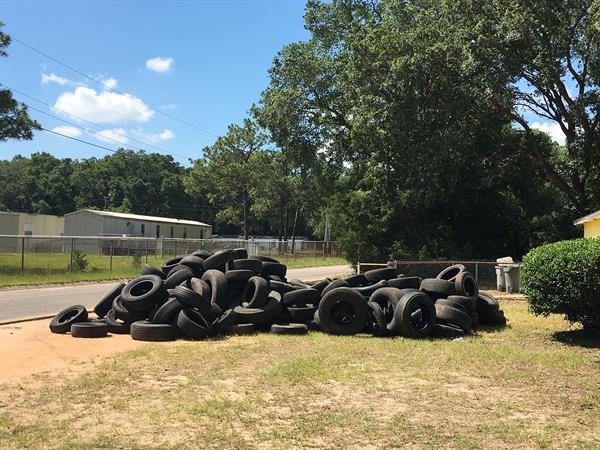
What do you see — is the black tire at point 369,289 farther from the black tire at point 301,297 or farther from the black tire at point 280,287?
the black tire at point 280,287

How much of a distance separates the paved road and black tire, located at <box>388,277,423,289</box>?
8.11 metres

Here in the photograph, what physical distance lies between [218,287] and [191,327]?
1796mm

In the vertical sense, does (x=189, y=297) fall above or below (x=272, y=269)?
below

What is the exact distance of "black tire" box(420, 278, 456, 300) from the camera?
11.7 m

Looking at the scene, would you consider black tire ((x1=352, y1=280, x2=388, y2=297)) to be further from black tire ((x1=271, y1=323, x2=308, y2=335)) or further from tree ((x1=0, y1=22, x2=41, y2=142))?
tree ((x1=0, y1=22, x2=41, y2=142))

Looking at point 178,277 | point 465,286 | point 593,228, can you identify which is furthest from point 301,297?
point 593,228

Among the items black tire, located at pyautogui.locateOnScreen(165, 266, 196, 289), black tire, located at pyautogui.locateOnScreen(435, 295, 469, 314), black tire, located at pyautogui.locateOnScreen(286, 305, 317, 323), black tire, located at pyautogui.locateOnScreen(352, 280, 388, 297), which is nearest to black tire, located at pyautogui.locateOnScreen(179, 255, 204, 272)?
black tire, located at pyautogui.locateOnScreen(165, 266, 196, 289)

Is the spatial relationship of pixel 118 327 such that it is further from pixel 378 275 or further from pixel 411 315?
pixel 378 275

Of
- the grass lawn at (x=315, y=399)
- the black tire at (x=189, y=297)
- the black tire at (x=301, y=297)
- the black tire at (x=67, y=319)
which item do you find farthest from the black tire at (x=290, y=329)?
the black tire at (x=67, y=319)

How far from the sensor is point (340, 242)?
30.0 m

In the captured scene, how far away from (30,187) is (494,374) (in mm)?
116484

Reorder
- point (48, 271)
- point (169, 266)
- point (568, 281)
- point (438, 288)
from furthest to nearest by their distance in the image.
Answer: point (48, 271) → point (169, 266) → point (438, 288) → point (568, 281)

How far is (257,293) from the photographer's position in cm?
1123

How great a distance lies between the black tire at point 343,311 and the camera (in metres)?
10.9
